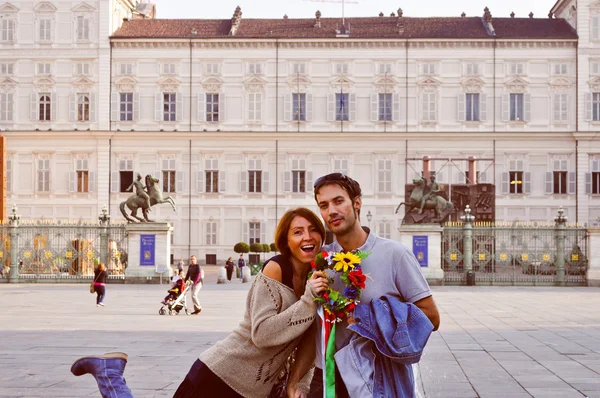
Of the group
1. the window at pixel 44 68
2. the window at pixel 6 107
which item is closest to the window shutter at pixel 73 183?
the window at pixel 6 107

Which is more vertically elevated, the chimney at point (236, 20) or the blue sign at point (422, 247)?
the chimney at point (236, 20)

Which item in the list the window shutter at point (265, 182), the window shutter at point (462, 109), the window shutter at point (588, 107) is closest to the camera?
the window shutter at point (588, 107)

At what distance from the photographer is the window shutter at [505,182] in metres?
52.9

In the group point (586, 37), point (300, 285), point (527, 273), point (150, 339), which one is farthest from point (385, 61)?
point (300, 285)

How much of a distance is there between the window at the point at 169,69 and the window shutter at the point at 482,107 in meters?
16.5

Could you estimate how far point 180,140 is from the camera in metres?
53.9

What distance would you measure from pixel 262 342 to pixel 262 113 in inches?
1958

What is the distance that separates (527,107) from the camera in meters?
53.3

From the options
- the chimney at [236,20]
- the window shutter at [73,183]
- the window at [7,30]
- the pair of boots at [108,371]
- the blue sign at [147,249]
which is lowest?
the blue sign at [147,249]

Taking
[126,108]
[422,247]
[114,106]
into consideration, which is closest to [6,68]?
[114,106]

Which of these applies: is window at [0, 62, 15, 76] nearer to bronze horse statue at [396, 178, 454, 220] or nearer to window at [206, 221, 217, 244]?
window at [206, 221, 217, 244]

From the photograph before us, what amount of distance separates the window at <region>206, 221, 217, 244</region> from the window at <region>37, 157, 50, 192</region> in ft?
29.4

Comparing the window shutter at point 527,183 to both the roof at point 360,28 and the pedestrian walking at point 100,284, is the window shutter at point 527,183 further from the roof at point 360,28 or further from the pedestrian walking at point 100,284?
the pedestrian walking at point 100,284

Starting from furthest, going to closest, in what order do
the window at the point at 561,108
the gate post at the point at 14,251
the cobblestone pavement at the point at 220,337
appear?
the window at the point at 561,108 → the gate post at the point at 14,251 → the cobblestone pavement at the point at 220,337
